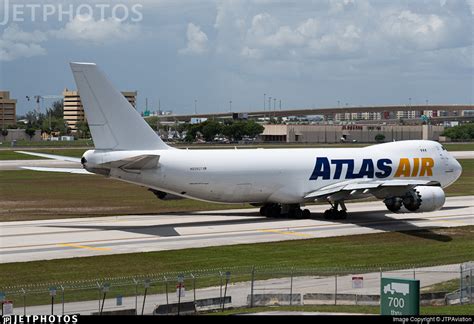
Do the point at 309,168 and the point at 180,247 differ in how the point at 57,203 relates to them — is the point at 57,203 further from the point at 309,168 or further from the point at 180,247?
the point at 180,247

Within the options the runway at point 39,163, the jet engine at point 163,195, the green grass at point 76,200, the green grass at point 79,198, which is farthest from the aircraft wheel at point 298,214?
the runway at point 39,163

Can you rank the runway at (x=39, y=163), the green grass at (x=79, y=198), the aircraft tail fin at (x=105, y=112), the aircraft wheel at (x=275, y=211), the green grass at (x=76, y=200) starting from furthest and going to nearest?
the runway at (x=39, y=163) → the green grass at (x=79, y=198) → the green grass at (x=76, y=200) → the aircraft wheel at (x=275, y=211) → the aircraft tail fin at (x=105, y=112)

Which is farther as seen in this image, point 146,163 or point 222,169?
point 222,169

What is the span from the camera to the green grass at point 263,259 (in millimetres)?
35375

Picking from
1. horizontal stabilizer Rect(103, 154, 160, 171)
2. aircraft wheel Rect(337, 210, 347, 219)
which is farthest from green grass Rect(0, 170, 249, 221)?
horizontal stabilizer Rect(103, 154, 160, 171)

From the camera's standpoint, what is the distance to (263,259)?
3997cm

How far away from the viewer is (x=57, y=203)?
222ft

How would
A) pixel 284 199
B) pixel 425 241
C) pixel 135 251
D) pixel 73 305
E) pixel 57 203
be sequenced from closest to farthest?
pixel 73 305 < pixel 135 251 < pixel 425 241 < pixel 284 199 < pixel 57 203

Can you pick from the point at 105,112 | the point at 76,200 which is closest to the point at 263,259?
the point at 105,112

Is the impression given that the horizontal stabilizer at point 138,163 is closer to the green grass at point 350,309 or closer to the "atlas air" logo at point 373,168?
the "atlas air" logo at point 373,168

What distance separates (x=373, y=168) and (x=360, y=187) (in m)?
5.27

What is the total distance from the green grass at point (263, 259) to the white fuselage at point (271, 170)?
827 centimetres

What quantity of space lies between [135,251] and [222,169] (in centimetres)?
1189

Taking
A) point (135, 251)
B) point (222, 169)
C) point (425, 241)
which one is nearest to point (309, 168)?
point (222, 169)
